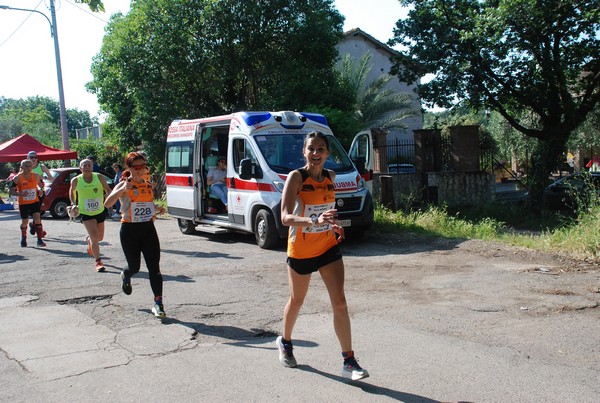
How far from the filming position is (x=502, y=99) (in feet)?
60.7

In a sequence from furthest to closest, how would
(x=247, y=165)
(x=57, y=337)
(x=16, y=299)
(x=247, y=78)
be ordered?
1. (x=247, y=78)
2. (x=247, y=165)
3. (x=16, y=299)
4. (x=57, y=337)

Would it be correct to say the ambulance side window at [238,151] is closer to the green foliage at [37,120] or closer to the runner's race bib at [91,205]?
the runner's race bib at [91,205]

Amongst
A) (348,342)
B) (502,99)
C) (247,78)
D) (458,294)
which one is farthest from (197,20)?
(348,342)

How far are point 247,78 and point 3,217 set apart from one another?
9631mm

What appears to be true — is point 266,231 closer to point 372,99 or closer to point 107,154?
point 107,154

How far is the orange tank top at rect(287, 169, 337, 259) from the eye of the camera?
183 inches

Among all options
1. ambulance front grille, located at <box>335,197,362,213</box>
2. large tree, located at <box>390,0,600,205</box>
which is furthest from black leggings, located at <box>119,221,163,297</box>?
large tree, located at <box>390,0,600,205</box>

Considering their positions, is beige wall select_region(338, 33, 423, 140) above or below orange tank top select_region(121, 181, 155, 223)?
above

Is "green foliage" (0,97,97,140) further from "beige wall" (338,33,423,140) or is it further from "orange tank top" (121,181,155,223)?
"orange tank top" (121,181,155,223)

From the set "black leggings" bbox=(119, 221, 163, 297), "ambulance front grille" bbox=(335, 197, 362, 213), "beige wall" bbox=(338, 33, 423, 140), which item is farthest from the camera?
"beige wall" bbox=(338, 33, 423, 140)

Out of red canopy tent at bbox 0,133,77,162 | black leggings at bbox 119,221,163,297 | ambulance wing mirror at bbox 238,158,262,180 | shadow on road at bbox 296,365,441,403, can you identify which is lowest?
shadow on road at bbox 296,365,441,403

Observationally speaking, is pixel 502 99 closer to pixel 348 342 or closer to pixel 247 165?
pixel 247 165

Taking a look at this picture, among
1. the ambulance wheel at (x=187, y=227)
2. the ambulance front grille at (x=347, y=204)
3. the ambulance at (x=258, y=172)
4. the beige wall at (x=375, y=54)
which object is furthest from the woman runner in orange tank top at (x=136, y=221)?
the beige wall at (x=375, y=54)

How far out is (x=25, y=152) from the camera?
80.7 feet
